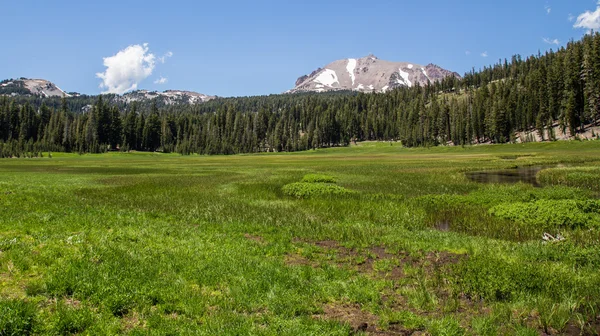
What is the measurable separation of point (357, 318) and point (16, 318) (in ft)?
26.6

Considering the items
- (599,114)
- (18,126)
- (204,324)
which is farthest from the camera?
(18,126)

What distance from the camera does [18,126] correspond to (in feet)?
616

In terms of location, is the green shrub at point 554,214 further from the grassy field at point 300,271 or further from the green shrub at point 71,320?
the green shrub at point 71,320

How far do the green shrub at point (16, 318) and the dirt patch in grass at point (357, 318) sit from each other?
269 inches

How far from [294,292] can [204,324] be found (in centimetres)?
298

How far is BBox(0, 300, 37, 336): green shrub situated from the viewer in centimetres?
755

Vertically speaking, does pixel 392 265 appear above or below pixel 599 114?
below

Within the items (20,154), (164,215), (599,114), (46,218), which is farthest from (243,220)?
(20,154)

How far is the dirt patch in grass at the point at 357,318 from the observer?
Result: 28.4 feet

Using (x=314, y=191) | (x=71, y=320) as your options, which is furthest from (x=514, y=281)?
(x=314, y=191)

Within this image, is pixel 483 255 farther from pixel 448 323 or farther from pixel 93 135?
pixel 93 135

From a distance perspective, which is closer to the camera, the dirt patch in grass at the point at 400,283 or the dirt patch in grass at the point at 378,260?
the dirt patch in grass at the point at 400,283

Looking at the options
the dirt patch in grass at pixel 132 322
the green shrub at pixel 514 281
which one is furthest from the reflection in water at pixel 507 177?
the dirt patch in grass at pixel 132 322

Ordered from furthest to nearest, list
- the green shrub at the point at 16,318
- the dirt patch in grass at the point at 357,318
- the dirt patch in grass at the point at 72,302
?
the dirt patch in grass at the point at 72,302 < the dirt patch in grass at the point at 357,318 < the green shrub at the point at 16,318
